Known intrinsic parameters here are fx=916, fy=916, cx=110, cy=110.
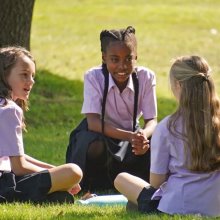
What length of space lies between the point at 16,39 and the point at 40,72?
2906mm

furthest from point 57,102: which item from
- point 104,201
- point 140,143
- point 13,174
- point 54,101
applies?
point 13,174

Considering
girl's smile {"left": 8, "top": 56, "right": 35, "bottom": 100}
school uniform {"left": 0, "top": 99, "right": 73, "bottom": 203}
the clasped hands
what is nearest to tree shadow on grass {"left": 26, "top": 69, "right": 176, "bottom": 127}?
the clasped hands

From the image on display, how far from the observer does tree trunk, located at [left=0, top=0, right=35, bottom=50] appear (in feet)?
37.0

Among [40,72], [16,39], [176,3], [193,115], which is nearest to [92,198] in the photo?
[193,115]

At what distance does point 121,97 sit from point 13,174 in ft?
4.98

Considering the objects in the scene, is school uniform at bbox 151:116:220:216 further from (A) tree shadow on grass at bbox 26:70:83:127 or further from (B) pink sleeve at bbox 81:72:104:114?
(A) tree shadow on grass at bbox 26:70:83:127

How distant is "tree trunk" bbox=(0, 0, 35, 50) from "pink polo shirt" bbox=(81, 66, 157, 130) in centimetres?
379

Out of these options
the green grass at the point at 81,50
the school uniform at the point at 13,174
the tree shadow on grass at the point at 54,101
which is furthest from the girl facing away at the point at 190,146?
the tree shadow on grass at the point at 54,101

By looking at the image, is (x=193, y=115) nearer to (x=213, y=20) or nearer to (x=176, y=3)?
(x=213, y=20)

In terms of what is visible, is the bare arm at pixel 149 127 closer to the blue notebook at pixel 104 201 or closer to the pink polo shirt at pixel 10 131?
the blue notebook at pixel 104 201

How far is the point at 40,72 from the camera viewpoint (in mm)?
14180

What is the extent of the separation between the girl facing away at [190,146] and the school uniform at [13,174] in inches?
38.7

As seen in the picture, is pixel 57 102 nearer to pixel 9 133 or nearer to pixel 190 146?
pixel 9 133

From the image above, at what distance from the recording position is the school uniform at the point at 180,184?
581 cm
